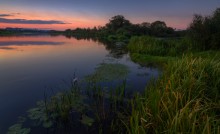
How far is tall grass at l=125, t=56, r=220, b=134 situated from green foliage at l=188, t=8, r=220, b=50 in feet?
47.1

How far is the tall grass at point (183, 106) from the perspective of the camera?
362cm

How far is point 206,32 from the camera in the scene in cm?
2019

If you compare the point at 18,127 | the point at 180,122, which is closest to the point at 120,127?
the point at 180,122

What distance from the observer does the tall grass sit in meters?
3.62

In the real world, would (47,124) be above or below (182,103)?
below

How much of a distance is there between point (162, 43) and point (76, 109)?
1839 cm

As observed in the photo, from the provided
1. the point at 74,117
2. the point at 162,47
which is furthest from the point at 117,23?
the point at 74,117

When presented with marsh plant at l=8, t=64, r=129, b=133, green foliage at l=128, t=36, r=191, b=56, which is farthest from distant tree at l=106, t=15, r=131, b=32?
marsh plant at l=8, t=64, r=129, b=133

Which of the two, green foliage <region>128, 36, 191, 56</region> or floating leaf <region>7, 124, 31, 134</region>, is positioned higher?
green foliage <region>128, 36, 191, 56</region>

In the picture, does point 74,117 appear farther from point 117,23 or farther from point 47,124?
point 117,23

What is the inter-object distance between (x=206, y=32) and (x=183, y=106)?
59.0 feet

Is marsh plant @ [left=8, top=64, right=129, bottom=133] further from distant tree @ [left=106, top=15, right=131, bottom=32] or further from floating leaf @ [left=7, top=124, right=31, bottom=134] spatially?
distant tree @ [left=106, top=15, right=131, bottom=32]

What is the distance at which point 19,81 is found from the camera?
11109mm

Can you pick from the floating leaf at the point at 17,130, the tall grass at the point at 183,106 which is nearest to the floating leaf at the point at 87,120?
the tall grass at the point at 183,106
